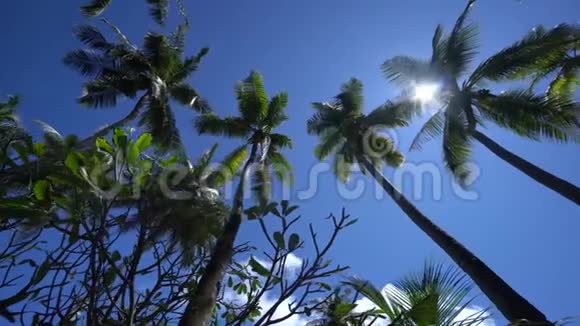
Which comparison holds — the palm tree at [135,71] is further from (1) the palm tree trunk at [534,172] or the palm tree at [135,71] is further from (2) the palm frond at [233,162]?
(1) the palm tree trunk at [534,172]

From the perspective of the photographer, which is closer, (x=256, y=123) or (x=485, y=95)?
(x=485, y=95)

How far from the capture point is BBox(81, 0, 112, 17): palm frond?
12367 mm

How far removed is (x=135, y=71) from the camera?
14.0 meters

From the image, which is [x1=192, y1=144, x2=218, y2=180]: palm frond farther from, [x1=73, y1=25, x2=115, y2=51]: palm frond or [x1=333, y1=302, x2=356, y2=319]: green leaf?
[x1=73, y1=25, x2=115, y2=51]: palm frond

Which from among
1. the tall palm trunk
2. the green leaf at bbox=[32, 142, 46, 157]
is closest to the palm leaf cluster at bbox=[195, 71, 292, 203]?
the tall palm trunk

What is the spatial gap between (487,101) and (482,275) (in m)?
5.46

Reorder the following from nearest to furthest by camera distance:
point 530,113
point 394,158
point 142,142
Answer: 1. point 142,142
2. point 530,113
3. point 394,158

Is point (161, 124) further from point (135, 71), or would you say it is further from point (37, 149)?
point (37, 149)

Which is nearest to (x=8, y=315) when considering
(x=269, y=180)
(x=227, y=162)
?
(x=269, y=180)

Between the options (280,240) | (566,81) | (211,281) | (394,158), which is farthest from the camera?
(394,158)

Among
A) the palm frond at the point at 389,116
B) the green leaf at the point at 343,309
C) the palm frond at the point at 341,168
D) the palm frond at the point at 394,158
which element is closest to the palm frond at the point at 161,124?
the palm frond at the point at 341,168

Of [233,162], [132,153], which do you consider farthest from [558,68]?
[132,153]

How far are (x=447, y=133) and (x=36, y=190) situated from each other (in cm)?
1045

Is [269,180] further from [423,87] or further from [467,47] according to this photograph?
[467,47]
